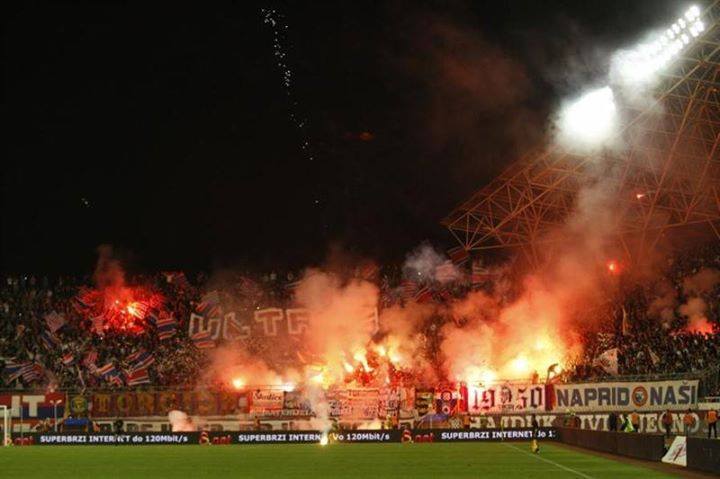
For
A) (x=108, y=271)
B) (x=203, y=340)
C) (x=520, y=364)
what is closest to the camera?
(x=520, y=364)

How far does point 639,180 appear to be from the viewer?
43812mm

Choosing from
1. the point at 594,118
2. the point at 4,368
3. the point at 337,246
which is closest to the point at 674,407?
the point at 594,118

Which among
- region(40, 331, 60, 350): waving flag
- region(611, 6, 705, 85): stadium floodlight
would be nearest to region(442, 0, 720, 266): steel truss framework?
region(611, 6, 705, 85): stadium floodlight

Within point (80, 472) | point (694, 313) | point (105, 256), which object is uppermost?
point (105, 256)

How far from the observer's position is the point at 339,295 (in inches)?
1986

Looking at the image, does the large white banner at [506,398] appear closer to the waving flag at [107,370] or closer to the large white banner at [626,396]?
the large white banner at [626,396]

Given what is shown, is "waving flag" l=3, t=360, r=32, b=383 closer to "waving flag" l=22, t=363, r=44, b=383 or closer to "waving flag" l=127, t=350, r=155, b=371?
"waving flag" l=22, t=363, r=44, b=383

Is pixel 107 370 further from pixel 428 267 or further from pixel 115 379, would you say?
pixel 428 267

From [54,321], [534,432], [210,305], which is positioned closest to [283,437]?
[534,432]

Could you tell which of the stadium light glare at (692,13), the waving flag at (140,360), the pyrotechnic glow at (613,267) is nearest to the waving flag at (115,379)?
the waving flag at (140,360)

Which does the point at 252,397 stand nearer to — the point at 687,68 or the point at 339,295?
the point at 339,295

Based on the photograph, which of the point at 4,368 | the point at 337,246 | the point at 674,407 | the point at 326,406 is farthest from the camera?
the point at 337,246

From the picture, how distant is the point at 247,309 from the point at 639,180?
70.5ft

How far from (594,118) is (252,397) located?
19.7m
